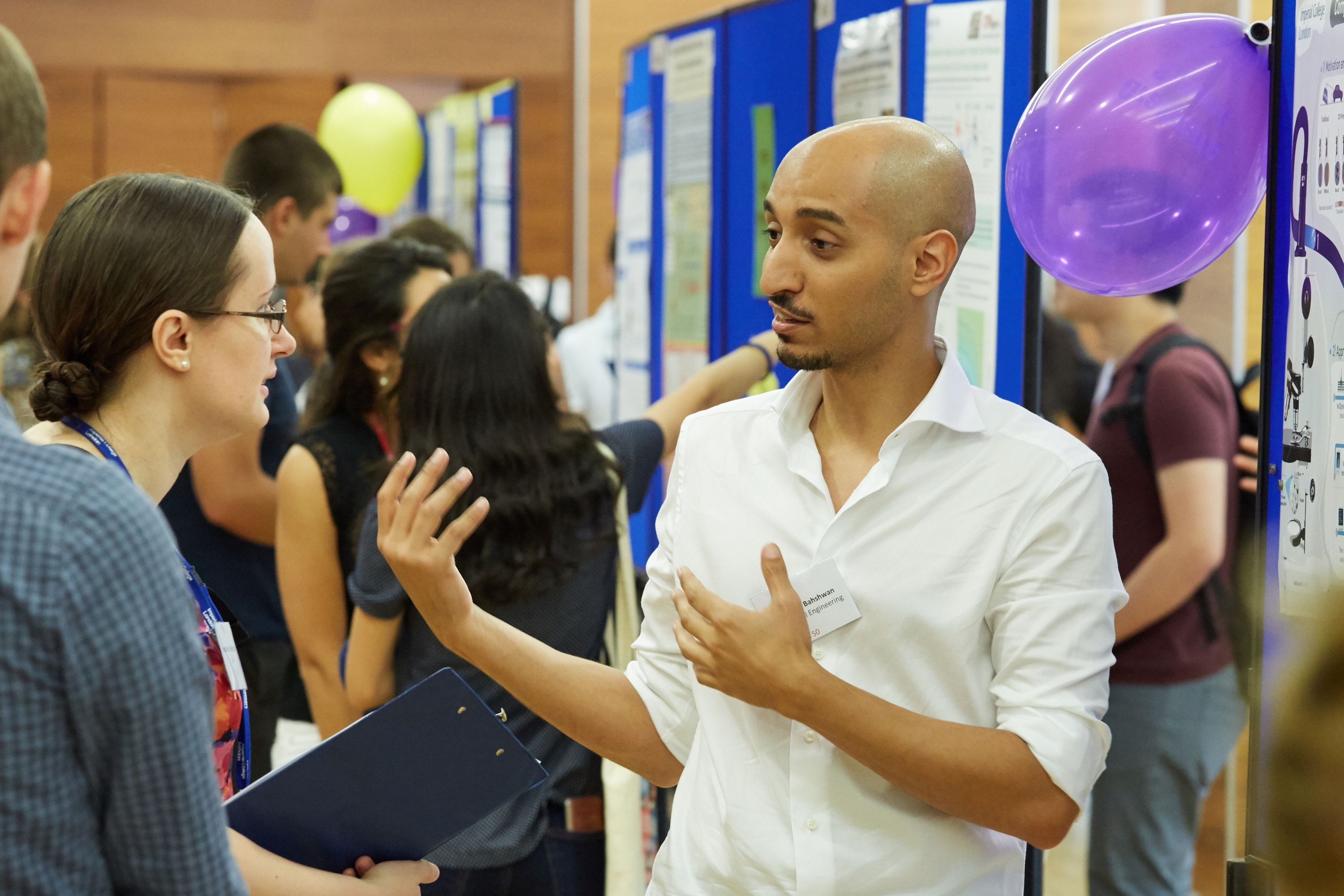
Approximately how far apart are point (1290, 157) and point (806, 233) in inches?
21.6

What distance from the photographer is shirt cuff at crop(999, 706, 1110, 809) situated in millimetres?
1301

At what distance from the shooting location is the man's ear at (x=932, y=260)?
4.90 ft

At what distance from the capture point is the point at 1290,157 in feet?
4.68

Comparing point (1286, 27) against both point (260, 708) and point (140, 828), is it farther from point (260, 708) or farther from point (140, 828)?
point (260, 708)

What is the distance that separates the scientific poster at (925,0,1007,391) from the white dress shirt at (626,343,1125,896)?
25.7 inches

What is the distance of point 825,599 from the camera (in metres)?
1.40

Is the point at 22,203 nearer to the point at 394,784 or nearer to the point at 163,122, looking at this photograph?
the point at 394,784

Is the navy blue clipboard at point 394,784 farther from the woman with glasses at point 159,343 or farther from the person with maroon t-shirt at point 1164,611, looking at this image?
the person with maroon t-shirt at point 1164,611

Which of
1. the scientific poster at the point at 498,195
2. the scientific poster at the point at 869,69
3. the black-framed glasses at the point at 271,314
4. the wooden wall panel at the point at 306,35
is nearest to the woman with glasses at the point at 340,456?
the black-framed glasses at the point at 271,314

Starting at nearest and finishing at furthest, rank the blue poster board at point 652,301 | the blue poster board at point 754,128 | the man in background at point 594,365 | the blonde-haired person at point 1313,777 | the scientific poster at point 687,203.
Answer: the blonde-haired person at point 1313,777, the blue poster board at point 754,128, the scientific poster at point 687,203, the blue poster board at point 652,301, the man in background at point 594,365

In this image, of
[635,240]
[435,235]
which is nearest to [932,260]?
[635,240]

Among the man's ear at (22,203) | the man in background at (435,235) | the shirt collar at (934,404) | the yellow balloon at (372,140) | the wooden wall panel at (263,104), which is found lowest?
the shirt collar at (934,404)

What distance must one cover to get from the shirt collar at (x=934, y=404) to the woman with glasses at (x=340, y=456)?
89 cm

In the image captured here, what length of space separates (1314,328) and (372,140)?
5.02 metres
